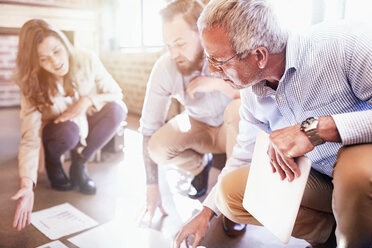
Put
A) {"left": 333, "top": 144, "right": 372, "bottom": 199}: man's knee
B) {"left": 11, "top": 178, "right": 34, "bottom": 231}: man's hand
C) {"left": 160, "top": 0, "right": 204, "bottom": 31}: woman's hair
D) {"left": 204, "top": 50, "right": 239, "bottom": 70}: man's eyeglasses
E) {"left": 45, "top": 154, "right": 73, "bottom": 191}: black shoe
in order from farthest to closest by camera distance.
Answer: {"left": 45, "top": 154, "right": 73, "bottom": 191}: black shoe, {"left": 160, "top": 0, "right": 204, "bottom": 31}: woman's hair, {"left": 11, "top": 178, "right": 34, "bottom": 231}: man's hand, {"left": 204, "top": 50, "right": 239, "bottom": 70}: man's eyeglasses, {"left": 333, "top": 144, "right": 372, "bottom": 199}: man's knee

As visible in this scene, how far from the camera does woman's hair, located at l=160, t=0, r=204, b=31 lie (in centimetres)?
136

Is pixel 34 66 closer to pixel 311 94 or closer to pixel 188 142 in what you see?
pixel 188 142

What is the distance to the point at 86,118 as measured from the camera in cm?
152

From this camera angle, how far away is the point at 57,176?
5.11ft

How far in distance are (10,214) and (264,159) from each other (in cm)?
104

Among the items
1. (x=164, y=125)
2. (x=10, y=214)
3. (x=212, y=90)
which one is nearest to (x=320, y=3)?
(x=212, y=90)

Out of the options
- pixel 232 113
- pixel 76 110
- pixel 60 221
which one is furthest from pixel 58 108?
pixel 232 113

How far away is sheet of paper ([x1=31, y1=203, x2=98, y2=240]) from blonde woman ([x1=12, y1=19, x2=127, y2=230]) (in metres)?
0.07

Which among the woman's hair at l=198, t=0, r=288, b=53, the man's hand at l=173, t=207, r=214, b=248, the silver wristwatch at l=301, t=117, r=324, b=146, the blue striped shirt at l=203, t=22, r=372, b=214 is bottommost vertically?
the man's hand at l=173, t=207, r=214, b=248

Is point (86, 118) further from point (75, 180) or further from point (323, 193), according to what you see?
point (323, 193)

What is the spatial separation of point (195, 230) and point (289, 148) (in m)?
0.42

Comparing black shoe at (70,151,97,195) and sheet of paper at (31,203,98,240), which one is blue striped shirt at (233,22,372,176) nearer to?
sheet of paper at (31,203,98,240)

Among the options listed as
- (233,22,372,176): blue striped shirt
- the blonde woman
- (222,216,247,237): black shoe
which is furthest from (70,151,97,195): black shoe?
(233,22,372,176): blue striped shirt

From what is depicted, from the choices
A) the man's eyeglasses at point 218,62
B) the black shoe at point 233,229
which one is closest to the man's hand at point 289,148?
the man's eyeglasses at point 218,62
